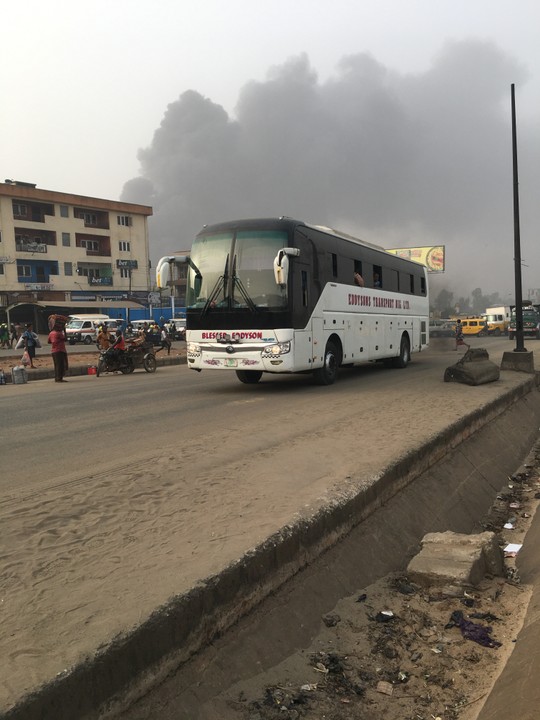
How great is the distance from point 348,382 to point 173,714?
38.8 feet

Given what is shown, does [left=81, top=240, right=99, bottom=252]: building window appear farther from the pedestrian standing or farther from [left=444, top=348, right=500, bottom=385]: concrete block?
[left=444, top=348, right=500, bottom=385]: concrete block

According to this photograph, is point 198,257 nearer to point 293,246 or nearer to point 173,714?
point 293,246

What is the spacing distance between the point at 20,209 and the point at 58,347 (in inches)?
1894

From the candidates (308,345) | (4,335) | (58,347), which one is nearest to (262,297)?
(308,345)

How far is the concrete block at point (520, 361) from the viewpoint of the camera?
599 inches

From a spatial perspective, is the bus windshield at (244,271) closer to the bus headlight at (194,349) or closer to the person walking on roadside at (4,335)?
the bus headlight at (194,349)

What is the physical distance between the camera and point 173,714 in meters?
2.42

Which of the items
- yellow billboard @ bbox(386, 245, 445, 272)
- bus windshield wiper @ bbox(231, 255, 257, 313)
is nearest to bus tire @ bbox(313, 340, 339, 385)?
bus windshield wiper @ bbox(231, 255, 257, 313)

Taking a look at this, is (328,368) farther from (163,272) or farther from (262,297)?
(163,272)

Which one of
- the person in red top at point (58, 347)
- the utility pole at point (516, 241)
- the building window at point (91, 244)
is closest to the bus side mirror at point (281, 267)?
the person in red top at point (58, 347)

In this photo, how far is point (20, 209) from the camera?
57781 millimetres

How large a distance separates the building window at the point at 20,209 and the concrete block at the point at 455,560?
60.7 m

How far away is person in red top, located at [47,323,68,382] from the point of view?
1551cm

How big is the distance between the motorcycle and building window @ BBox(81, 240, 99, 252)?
156 feet
